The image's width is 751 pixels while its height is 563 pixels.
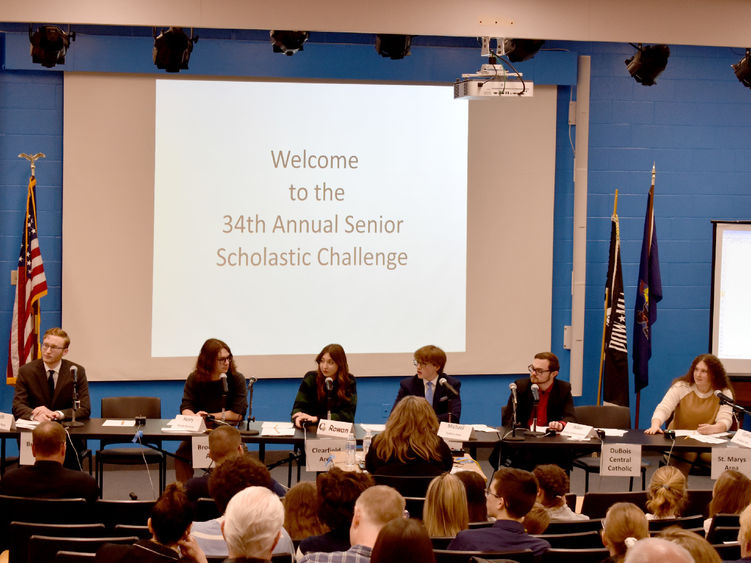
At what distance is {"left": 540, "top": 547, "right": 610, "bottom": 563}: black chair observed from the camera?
3531 mm

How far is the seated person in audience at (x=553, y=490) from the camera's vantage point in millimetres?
4223

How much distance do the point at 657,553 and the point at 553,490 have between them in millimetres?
1982

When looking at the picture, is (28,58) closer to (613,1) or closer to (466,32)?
(466,32)

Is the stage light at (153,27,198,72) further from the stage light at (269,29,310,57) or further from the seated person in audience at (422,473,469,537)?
the seated person in audience at (422,473,469,537)

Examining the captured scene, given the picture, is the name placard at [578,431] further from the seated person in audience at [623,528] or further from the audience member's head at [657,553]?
the audience member's head at [657,553]

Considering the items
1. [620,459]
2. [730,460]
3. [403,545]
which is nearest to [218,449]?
[403,545]

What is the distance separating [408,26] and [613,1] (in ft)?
4.36

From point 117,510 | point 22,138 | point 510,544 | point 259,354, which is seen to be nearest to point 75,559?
point 117,510

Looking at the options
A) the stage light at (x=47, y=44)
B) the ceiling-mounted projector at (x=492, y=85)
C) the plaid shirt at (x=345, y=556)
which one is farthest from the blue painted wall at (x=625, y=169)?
the plaid shirt at (x=345, y=556)

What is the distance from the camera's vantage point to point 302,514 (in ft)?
12.6

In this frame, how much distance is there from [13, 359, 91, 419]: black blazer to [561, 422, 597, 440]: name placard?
10.2ft

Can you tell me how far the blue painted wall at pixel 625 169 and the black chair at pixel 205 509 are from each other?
3.59 metres

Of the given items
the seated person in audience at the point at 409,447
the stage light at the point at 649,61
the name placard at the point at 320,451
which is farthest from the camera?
the stage light at the point at 649,61

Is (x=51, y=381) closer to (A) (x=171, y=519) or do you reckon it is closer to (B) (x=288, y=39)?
(B) (x=288, y=39)
